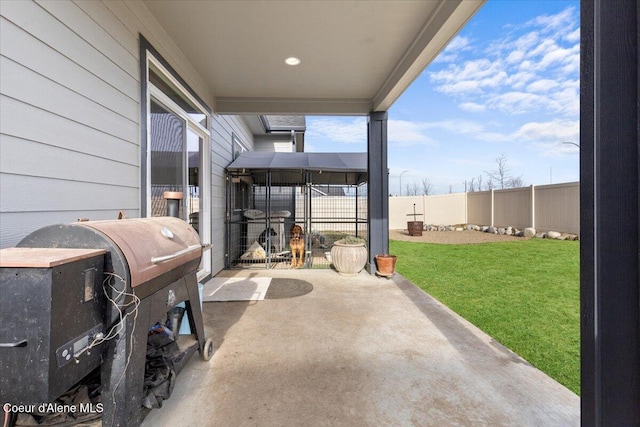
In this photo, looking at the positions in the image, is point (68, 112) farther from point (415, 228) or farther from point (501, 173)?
point (501, 173)

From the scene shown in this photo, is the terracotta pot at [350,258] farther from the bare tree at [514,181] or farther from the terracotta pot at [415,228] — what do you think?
the bare tree at [514,181]

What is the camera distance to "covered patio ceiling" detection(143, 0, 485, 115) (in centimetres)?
285

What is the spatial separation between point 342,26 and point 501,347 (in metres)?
3.59

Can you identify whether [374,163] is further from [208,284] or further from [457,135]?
[457,135]

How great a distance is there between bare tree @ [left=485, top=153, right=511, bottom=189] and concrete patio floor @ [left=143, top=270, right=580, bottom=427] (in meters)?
21.6

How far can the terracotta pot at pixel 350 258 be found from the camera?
5312mm

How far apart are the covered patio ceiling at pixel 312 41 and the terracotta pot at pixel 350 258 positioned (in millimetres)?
2621

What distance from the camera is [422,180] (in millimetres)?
23906

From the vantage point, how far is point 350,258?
5.29m

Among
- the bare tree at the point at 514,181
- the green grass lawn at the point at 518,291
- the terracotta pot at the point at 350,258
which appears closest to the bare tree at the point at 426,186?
the bare tree at the point at 514,181

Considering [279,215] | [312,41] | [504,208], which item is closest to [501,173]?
[504,208]

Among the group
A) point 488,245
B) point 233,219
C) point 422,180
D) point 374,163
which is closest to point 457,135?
point 422,180

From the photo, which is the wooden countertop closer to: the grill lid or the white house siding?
the grill lid

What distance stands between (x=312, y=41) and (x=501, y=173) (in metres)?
22.6
